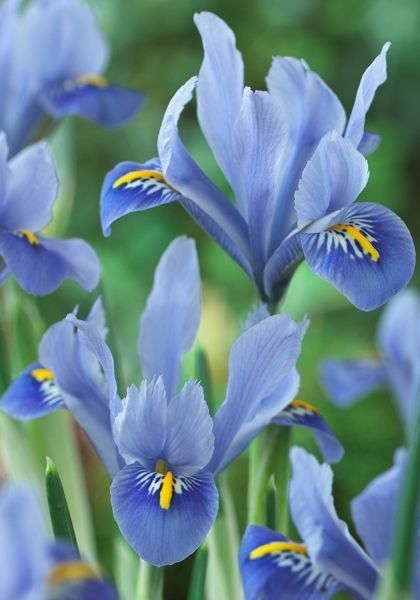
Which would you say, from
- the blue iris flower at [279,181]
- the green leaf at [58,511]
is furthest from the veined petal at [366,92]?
the green leaf at [58,511]

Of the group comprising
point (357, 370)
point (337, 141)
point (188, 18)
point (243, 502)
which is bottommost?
point (243, 502)

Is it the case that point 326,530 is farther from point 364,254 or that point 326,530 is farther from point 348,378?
point 348,378

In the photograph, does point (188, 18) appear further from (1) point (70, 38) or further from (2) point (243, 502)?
(1) point (70, 38)

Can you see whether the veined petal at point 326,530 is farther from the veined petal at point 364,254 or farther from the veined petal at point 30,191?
the veined petal at point 30,191

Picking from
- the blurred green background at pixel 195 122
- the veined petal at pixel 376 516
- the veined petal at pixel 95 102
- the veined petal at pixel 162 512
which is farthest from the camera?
the blurred green background at pixel 195 122

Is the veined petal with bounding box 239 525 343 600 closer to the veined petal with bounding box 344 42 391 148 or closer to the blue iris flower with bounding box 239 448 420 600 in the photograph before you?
the blue iris flower with bounding box 239 448 420 600

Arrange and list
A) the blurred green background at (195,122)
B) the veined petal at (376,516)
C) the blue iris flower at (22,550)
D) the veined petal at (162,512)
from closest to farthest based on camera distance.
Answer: the blue iris flower at (22,550) → the veined petal at (162,512) → the veined petal at (376,516) → the blurred green background at (195,122)

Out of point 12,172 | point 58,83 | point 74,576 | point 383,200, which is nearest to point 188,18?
point 383,200
